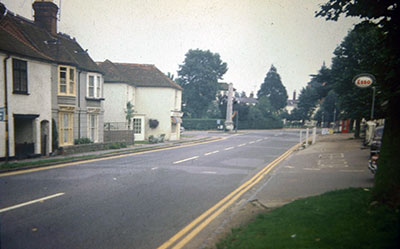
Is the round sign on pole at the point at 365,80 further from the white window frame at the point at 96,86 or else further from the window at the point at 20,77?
the white window frame at the point at 96,86

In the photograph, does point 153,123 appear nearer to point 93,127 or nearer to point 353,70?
point 93,127

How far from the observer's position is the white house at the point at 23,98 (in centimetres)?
1484

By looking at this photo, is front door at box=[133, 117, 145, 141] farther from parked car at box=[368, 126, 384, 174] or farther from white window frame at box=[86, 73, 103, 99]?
parked car at box=[368, 126, 384, 174]

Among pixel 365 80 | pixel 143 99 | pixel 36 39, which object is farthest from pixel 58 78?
pixel 365 80

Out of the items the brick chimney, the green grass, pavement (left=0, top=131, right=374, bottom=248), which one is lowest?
pavement (left=0, top=131, right=374, bottom=248)

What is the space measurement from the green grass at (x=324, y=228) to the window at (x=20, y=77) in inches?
626

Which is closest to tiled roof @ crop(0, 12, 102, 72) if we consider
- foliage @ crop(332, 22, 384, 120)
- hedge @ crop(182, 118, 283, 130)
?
foliage @ crop(332, 22, 384, 120)

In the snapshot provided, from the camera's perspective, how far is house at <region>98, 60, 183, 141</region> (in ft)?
100

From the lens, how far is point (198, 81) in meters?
68.2

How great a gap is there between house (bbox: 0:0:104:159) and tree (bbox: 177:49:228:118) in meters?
44.7

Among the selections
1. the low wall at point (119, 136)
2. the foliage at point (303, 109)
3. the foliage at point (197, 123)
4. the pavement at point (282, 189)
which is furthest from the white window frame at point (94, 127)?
the foliage at point (303, 109)

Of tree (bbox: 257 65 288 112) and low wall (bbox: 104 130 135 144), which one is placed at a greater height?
tree (bbox: 257 65 288 112)

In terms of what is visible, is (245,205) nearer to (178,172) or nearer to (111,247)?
(111,247)

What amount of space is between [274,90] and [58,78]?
78.7 metres
